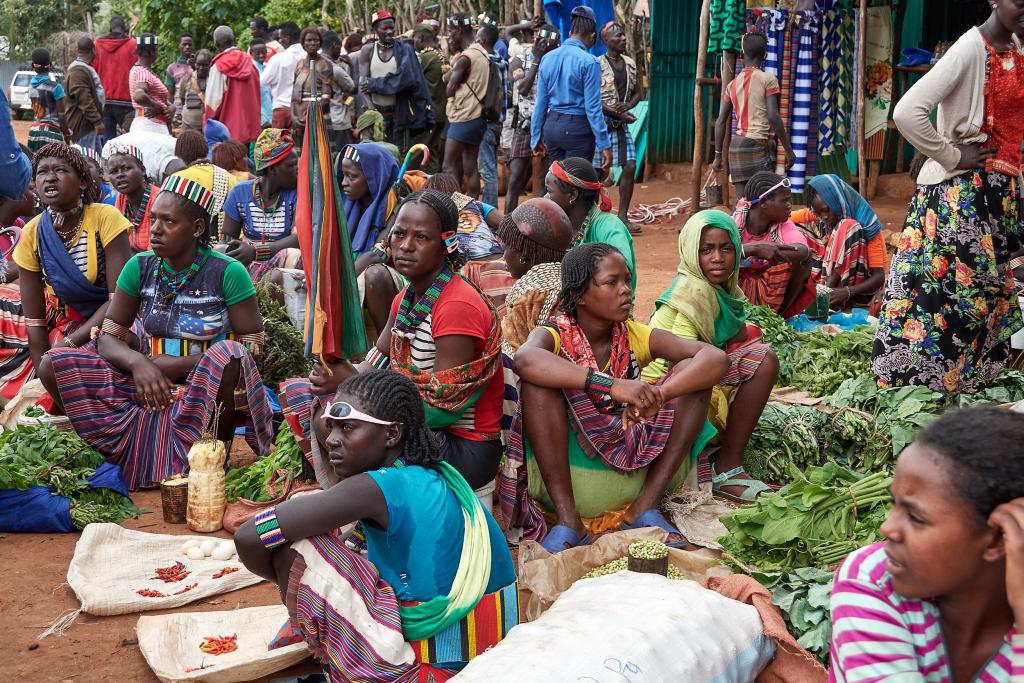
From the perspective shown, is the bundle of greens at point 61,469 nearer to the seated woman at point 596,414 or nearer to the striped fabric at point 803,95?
the seated woman at point 596,414

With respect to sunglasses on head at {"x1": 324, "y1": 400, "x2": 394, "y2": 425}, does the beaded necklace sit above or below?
below

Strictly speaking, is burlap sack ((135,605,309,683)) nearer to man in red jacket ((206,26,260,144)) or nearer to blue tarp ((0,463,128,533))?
blue tarp ((0,463,128,533))

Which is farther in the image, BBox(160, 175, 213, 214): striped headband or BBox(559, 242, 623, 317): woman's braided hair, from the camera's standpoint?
BBox(160, 175, 213, 214): striped headband

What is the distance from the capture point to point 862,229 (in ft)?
23.3

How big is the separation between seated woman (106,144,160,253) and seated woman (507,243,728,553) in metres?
3.60

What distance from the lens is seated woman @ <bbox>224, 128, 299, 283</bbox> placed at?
21.9ft

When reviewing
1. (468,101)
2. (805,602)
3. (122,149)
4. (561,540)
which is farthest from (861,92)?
(805,602)

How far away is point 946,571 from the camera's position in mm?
1879

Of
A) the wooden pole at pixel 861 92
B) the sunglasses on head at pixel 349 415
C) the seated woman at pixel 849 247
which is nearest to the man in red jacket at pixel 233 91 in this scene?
the wooden pole at pixel 861 92

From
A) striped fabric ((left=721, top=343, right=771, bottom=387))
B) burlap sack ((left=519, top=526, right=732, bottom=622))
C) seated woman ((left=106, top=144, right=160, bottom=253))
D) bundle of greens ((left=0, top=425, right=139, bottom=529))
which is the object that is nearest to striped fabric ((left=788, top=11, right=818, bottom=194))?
seated woman ((left=106, top=144, right=160, bottom=253))

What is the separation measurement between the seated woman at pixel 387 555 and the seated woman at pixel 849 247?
4.65 metres

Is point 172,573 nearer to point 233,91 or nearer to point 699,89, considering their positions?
point 699,89

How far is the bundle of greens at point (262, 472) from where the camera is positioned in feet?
15.9

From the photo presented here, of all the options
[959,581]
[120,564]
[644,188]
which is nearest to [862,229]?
[120,564]
